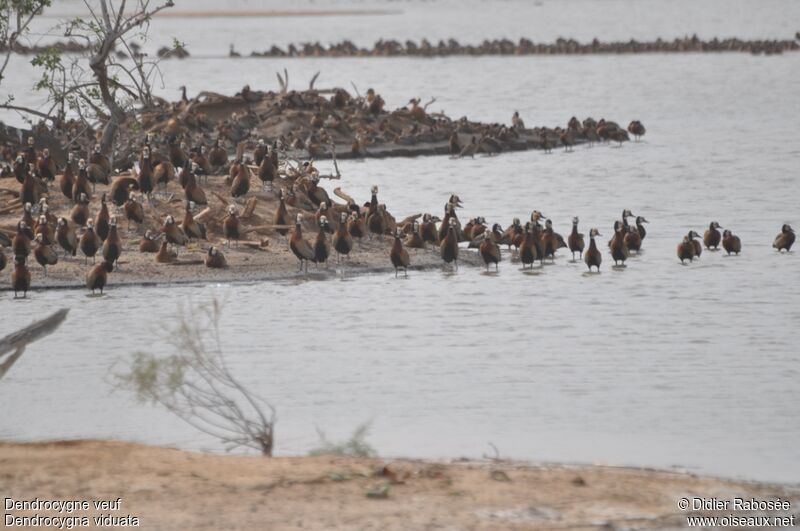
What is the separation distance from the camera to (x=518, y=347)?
16.2m

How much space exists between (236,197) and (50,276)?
3.65 metres

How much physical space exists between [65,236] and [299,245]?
2.92m

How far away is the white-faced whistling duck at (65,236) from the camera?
19906mm

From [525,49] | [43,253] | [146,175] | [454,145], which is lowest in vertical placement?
[454,145]

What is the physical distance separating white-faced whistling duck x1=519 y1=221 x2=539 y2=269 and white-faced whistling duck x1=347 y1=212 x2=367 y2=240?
215 cm

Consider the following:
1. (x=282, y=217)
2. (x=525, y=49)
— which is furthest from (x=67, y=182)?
(x=525, y=49)

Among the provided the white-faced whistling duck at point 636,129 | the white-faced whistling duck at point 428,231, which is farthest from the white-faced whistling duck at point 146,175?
the white-faced whistling duck at point 636,129

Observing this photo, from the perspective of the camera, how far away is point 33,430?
41.5 ft

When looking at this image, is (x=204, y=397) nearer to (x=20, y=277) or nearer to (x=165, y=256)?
(x=20, y=277)

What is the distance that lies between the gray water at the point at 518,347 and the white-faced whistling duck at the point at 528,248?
0.25m

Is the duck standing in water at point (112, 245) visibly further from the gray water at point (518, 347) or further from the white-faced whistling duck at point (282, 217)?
the white-faced whistling duck at point (282, 217)

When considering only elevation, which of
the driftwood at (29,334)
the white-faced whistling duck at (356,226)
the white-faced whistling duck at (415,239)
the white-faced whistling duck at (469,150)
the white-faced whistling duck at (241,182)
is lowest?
the white-faced whistling duck at (469,150)

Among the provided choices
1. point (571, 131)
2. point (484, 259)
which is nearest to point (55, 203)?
point (484, 259)

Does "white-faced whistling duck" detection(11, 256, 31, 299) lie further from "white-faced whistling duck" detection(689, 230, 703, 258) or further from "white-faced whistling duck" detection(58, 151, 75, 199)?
"white-faced whistling duck" detection(689, 230, 703, 258)
